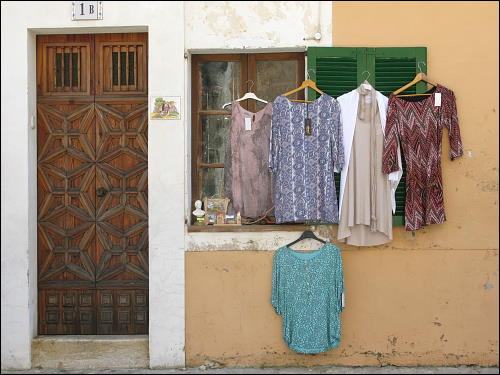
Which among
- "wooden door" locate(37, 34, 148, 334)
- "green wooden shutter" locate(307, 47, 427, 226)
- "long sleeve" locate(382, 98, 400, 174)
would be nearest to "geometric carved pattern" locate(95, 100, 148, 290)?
"wooden door" locate(37, 34, 148, 334)

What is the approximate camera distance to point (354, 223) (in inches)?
217

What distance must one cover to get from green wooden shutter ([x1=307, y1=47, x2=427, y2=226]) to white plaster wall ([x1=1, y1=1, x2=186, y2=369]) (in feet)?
4.13

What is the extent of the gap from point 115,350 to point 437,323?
2944 millimetres

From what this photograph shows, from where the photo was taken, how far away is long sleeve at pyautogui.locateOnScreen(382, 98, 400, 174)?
5430 mm

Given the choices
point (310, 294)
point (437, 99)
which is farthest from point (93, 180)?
point (437, 99)

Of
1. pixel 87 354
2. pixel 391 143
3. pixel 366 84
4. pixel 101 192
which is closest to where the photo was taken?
pixel 391 143

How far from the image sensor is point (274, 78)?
19.2 feet

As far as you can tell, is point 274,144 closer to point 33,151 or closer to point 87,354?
point 33,151

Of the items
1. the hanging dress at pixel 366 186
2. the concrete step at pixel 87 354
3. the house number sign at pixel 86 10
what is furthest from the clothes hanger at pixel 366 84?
the concrete step at pixel 87 354

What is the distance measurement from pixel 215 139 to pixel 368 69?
1.55m

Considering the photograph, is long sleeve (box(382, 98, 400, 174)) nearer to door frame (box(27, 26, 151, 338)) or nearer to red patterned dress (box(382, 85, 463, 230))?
red patterned dress (box(382, 85, 463, 230))

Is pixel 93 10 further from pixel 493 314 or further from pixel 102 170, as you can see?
pixel 493 314

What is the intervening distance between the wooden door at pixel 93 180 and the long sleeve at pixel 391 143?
2213 mm

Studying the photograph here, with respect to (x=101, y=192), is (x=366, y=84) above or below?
above
